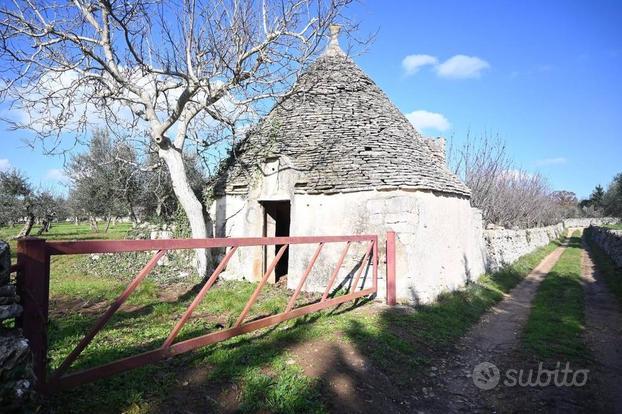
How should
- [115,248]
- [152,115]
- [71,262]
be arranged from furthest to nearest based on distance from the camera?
1. [71,262]
2. [152,115]
3. [115,248]

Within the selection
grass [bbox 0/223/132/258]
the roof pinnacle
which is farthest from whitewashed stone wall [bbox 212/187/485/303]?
grass [bbox 0/223/132/258]

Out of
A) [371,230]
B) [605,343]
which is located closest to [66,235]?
[371,230]

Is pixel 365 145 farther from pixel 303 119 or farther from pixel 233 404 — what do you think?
pixel 233 404

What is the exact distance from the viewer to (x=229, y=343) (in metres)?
4.84

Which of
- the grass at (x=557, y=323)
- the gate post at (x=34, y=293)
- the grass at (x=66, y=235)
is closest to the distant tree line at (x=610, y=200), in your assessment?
the grass at (x=557, y=323)

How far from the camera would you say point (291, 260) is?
903 centimetres

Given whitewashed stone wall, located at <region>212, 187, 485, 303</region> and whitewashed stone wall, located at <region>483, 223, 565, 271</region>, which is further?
whitewashed stone wall, located at <region>483, 223, 565, 271</region>

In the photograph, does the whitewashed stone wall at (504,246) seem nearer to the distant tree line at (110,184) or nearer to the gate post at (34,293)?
the distant tree line at (110,184)

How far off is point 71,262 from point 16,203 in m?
13.9

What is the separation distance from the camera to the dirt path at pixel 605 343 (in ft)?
14.7

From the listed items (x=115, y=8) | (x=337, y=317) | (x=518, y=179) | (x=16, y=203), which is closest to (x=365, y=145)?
(x=337, y=317)

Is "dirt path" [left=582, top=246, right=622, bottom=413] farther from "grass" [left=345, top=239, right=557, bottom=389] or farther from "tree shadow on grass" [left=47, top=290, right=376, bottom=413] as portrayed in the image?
"tree shadow on grass" [left=47, top=290, right=376, bottom=413]

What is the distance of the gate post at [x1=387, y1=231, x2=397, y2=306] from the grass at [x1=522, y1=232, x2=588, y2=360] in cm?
231

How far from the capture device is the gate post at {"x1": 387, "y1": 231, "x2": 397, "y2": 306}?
23.5ft
